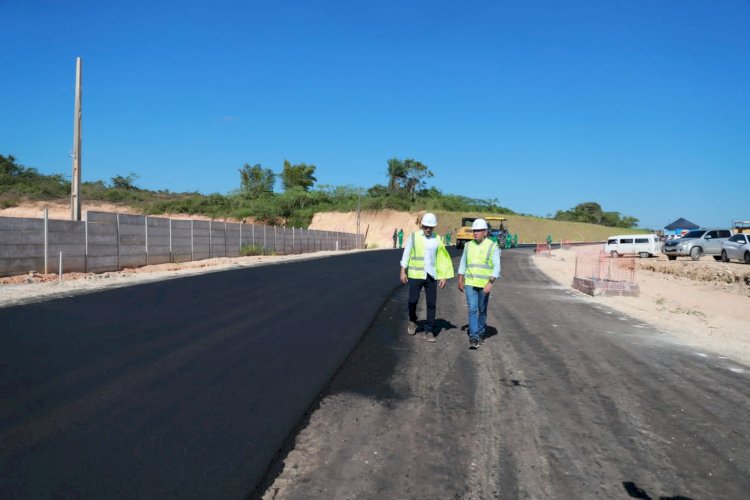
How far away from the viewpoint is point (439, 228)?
84.2m

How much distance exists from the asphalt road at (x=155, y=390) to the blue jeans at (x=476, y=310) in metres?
1.71

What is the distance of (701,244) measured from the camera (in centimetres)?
3391

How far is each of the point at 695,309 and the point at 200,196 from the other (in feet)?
257

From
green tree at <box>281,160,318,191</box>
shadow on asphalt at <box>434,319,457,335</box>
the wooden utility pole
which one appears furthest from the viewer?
green tree at <box>281,160,318,191</box>

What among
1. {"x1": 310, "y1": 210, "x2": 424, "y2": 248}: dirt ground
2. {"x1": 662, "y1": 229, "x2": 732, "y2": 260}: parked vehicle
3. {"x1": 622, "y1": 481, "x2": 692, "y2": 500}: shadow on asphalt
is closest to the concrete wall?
{"x1": 622, "y1": 481, "x2": 692, "y2": 500}: shadow on asphalt

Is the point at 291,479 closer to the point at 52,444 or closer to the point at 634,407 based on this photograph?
the point at 52,444

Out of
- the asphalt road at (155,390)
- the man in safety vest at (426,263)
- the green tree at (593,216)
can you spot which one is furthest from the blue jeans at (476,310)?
the green tree at (593,216)

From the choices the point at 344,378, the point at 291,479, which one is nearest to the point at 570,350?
the point at 344,378

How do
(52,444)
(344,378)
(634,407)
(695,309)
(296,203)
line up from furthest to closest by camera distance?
(296,203) → (695,309) → (344,378) → (634,407) → (52,444)

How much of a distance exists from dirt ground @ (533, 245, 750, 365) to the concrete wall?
1582 centimetres

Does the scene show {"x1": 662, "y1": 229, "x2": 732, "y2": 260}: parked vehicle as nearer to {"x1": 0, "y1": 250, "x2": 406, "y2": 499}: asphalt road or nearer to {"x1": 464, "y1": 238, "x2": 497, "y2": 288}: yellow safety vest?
{"x1": 0, "y1": 250, "x2": 406, "y2": 499}: asphalt road

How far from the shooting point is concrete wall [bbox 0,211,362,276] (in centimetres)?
1692

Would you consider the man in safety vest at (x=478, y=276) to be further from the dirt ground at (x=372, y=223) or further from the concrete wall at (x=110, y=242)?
the dirt ground at (x=372, y=223)

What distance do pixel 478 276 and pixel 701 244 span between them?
30765 mm
